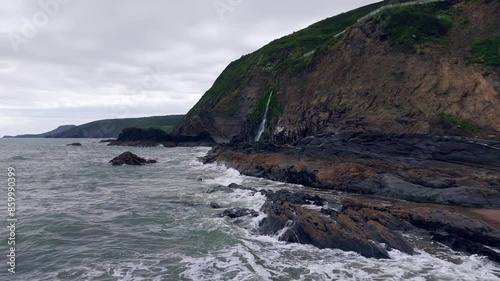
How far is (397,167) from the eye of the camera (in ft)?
77.7

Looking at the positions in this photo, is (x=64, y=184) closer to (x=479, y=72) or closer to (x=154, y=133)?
(x=479, y=72)

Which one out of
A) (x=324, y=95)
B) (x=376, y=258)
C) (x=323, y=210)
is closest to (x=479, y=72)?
(x=324, y=95)

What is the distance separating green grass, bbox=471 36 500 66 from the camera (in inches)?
1205

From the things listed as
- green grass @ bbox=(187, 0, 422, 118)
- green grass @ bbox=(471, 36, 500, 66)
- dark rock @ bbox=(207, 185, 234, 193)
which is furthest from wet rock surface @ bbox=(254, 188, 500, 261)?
green grass @ bbox=(187, 0, 422, 118)

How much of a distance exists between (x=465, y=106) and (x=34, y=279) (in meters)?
31.6

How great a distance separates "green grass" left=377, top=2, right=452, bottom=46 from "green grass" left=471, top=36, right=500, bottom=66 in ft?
13.6

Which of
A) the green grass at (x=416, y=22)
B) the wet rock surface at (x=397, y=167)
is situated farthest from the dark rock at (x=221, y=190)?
the green grass at (x=416, y=22)

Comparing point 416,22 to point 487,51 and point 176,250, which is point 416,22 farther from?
point 176,250

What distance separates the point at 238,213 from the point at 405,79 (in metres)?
24.9

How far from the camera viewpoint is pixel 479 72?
30203 millimetres

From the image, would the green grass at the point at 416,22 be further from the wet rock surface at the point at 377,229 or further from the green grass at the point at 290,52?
the wet rock surface at the point at 377,229

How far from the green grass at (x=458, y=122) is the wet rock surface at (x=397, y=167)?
325cm

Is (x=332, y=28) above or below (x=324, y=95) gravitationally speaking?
above

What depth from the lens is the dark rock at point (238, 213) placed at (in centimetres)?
1750
